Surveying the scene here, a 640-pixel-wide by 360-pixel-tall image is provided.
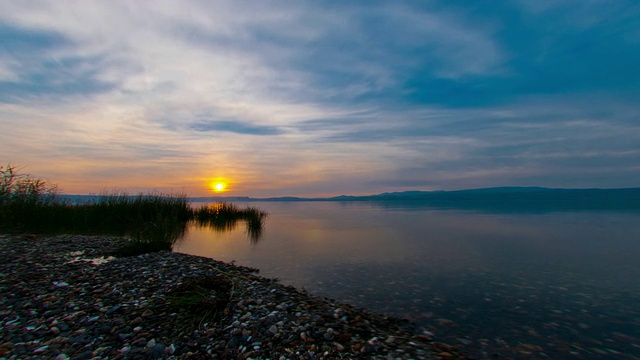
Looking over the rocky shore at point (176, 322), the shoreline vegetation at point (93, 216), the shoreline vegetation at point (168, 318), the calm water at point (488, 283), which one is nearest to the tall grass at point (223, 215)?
the shoreline vegetation at point (93, 216)

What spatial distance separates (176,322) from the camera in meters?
6.37

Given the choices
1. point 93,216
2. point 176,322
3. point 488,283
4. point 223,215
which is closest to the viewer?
point 176,322

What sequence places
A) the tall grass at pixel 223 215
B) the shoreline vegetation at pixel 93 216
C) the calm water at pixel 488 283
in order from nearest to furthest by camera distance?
the calm water at pixel 488 283 → the shoreline vegetation at pixel 93 216 → the tall grass at pixel 223 215

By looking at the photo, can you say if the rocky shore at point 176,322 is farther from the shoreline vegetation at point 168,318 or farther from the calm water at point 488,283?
the calm water at point 488,283

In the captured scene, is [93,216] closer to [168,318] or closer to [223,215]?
[223,215]

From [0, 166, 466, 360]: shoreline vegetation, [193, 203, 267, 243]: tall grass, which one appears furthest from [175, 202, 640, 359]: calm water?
[193, 203, 267, 243]: tall grass

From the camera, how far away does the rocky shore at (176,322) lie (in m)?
5.32

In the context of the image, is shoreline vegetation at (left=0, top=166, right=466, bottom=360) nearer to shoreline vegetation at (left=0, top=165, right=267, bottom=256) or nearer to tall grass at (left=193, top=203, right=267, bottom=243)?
shoreline vegetation at (left=0, top=165, right=267, bottom=256)

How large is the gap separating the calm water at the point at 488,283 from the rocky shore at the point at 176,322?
1842 millimetres

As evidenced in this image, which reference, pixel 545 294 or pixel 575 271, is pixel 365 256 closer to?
pixel 545 294

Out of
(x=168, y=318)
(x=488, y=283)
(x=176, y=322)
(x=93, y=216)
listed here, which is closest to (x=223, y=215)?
(x=93, y=216)

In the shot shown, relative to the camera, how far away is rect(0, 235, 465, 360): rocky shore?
5.32m

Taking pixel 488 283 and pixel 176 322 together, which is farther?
pixel 488 283

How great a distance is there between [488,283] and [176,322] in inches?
407
